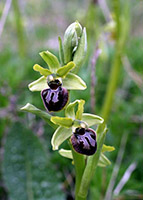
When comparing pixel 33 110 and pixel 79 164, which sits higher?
pixel 33 110

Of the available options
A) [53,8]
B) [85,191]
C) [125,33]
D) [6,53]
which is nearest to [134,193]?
[85,191]

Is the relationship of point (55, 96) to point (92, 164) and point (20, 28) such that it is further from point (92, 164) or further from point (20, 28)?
point (20, 28)

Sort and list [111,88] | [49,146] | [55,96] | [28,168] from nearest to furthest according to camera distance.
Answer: [55,96], [28,168], [49,146], [111,88]

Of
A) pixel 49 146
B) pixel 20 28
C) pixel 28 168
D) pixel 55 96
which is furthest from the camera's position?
pixel 20 28

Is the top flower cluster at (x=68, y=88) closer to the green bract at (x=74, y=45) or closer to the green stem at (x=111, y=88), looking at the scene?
the green bract at (x=74, y=45)

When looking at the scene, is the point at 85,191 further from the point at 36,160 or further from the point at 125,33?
the point at 125,33

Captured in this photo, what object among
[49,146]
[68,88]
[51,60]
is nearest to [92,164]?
[68,88]
